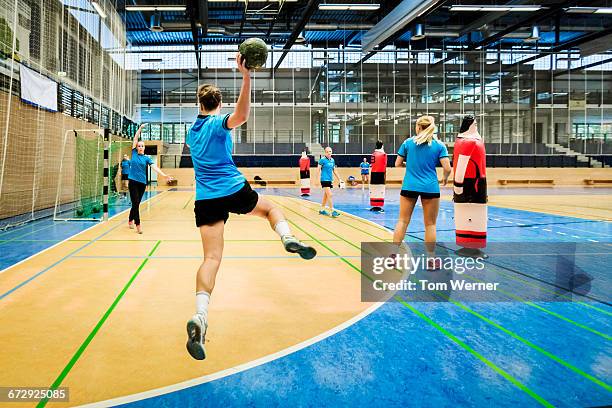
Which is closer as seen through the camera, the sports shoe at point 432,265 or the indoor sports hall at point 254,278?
the indoor sports hall at point 254,278

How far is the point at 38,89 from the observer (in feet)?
39.0

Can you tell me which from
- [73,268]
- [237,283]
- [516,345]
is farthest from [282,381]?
[73,268]

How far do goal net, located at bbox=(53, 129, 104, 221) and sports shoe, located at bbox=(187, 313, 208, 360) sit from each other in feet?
34.8

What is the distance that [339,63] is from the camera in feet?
116

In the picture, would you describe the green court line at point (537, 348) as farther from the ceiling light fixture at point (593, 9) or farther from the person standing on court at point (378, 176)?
the ceiling light fixture at point (593, 9)

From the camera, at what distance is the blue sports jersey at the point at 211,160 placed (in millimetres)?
3092

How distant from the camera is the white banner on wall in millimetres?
11078

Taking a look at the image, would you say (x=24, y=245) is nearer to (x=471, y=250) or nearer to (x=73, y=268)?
(x=73, y=268)

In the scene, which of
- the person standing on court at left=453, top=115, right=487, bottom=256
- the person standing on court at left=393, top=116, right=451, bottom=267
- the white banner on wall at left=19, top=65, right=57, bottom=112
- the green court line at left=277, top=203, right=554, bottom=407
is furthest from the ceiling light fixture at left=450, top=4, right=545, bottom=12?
the green court line at left=277, top=203, right=554, bottom=407

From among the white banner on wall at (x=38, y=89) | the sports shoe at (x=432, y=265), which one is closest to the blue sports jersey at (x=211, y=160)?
the sports shoe at (x=432, y=265)

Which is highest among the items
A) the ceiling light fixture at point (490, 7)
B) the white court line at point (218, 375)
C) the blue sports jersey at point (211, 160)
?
the ceiling light fixture at point (490, 7)

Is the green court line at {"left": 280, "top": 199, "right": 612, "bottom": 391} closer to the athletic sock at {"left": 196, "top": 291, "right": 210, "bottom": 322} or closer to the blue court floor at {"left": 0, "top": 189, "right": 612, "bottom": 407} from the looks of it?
the blue court floor at {"left": 0, "top": 189, "right": 612, "bottom": 407}

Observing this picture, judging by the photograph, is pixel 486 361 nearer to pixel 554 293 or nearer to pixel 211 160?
pixel 554 293

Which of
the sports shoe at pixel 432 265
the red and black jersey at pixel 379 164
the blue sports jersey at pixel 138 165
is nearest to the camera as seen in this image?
the sports shoe at pixel 432 265
